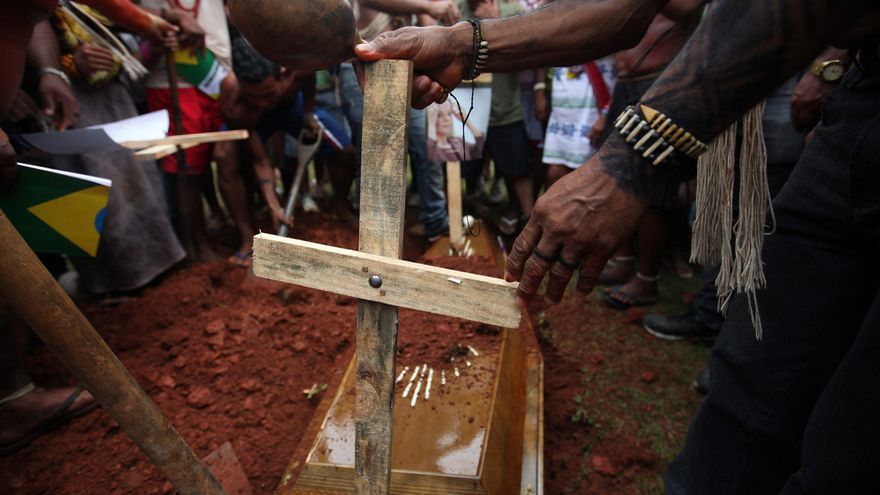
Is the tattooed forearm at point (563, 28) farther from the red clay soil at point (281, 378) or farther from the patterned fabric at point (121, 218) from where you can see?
the patterned fabric at point (121, 218)

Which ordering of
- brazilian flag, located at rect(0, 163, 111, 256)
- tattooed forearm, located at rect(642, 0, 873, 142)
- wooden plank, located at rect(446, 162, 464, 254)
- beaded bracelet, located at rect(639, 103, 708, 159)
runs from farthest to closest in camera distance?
wooden plank, located at rect(446, 162, 464, 254), brazilian flag, located at rect(0, 163, 111, 256), beaded bracelet, located at rect(639, 103, 708, 159), tattooed forearm, located at rect(642, 0, 873, 142)

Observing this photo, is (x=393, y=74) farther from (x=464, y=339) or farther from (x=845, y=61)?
(x=845, y=61)

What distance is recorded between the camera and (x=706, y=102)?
3.05 feet

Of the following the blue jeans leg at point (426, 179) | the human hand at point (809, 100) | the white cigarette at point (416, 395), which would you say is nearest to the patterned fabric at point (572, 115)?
the blue jeans leg at point (426, 179)

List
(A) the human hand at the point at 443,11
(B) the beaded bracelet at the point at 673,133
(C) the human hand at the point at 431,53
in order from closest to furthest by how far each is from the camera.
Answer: (B) the beaded bracelet at the point at 673,133 < (C) the human hand at the point at 431,53 < (A) the human hand at the point at 443,11

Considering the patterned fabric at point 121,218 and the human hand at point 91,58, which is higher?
the human hand at point 91,58

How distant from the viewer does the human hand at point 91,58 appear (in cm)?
301

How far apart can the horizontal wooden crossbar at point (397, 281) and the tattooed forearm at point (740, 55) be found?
0.50m

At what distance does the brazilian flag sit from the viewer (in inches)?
70.6

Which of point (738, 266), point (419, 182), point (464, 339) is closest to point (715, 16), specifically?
point (738, 266)

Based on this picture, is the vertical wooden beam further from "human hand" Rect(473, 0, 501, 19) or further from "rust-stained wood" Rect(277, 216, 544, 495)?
"human hand" Rect(473, 0, 501, 19)

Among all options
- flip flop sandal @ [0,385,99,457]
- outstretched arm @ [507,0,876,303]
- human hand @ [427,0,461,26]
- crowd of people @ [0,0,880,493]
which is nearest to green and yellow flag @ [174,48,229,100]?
crowd of people @ [0,0,880,493]

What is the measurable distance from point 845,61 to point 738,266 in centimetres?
121

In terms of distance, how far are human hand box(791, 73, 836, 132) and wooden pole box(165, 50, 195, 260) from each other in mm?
3585
